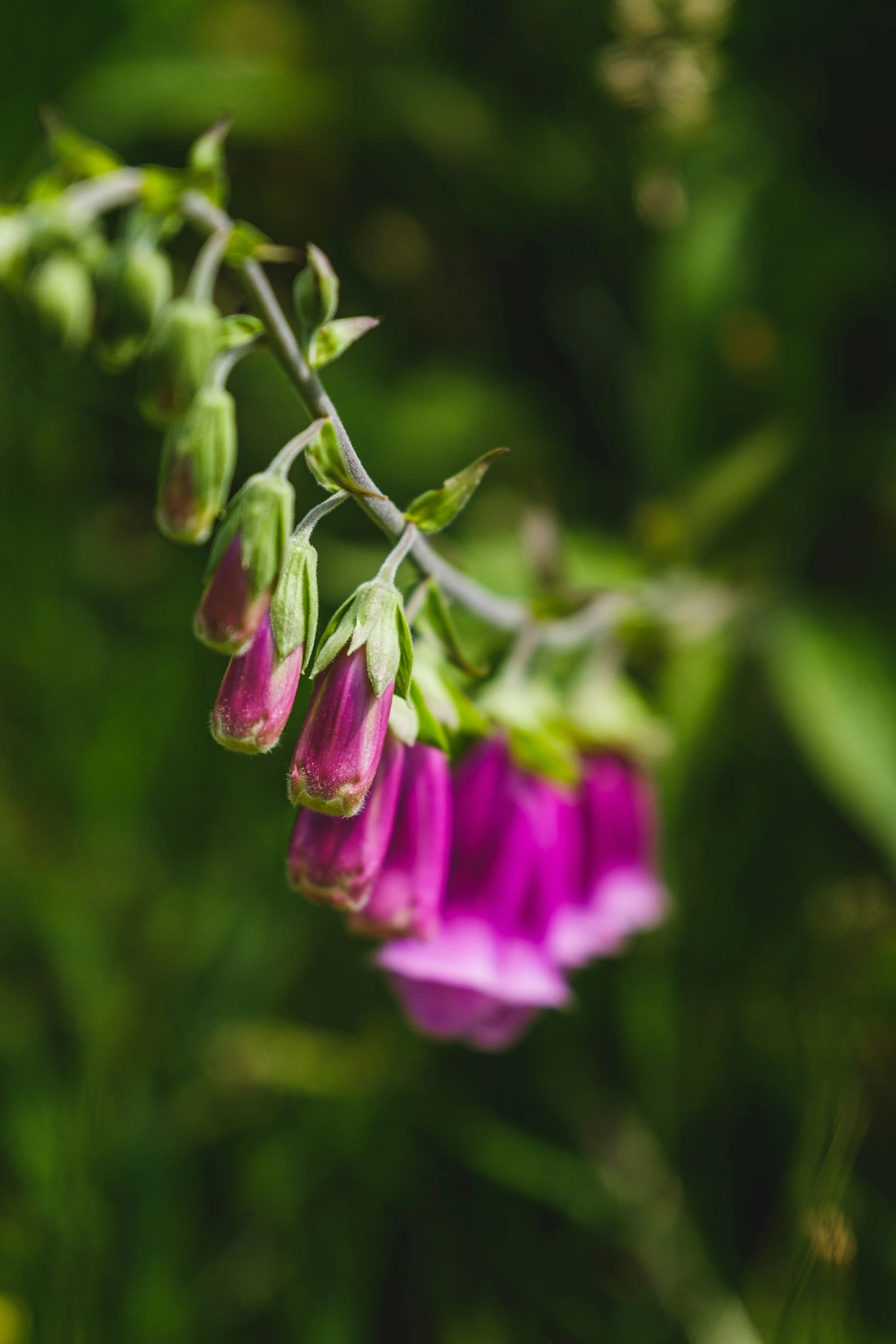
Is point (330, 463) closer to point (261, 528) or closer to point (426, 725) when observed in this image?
point (261, 528)

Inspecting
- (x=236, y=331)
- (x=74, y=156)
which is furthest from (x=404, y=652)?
(x=74, y=156)

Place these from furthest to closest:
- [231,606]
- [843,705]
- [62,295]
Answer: [843,705] → [62,295] → [231,606]

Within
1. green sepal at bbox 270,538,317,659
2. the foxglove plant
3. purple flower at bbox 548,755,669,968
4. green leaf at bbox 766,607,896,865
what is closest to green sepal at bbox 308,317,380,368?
the foxglove plant

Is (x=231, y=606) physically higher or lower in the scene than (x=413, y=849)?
higher

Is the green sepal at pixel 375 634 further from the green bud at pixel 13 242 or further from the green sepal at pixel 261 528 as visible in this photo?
the green bud at pixel 13 242

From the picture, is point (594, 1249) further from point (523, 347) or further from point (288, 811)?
point (523, 347)

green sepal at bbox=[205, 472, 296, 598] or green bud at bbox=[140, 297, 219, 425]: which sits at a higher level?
green bud at bbox=[140, 297, 219, 425]

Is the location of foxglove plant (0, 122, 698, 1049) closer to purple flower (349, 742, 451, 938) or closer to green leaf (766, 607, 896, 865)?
purple flower (349, 742, 451, 938)
